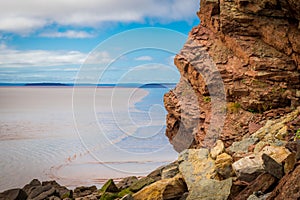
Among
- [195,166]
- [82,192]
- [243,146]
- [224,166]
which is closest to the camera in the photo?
[224,166]

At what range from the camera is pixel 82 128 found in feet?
149

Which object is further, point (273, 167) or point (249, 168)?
point (249, 168)

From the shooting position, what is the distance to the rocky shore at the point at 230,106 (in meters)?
11.3

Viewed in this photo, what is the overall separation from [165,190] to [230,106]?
595 centimetres

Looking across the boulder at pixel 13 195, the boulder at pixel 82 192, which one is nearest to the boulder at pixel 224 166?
the boulder at pixel 82 192

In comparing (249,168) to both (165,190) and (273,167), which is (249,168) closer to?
(273,167)

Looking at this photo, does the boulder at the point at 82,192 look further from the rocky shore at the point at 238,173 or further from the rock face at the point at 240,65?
the rock face at the point at 240,65

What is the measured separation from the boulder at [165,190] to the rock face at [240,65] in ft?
Result: 13.8

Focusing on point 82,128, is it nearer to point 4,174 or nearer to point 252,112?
point 4,174

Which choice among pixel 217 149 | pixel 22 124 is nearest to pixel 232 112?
pixel 217 149

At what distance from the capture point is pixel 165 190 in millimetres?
12016

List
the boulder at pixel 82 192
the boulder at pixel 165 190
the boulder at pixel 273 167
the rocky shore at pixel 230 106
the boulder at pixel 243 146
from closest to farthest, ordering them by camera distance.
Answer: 1. the boulder at pixel 273 167
2. the rocky shore at pixel 230 106
3. the boulder at pixel 165 190
4. the boulder at pixel 243 146
5. the boulder at pixel 82 192

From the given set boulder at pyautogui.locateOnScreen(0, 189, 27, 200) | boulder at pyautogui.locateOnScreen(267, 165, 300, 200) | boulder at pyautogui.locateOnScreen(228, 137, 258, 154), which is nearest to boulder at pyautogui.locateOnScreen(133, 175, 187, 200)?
boulder at pyautogui.locateOnScreen(228, 137, 258, 154)

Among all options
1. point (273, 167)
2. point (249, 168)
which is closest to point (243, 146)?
point (249, 168)
